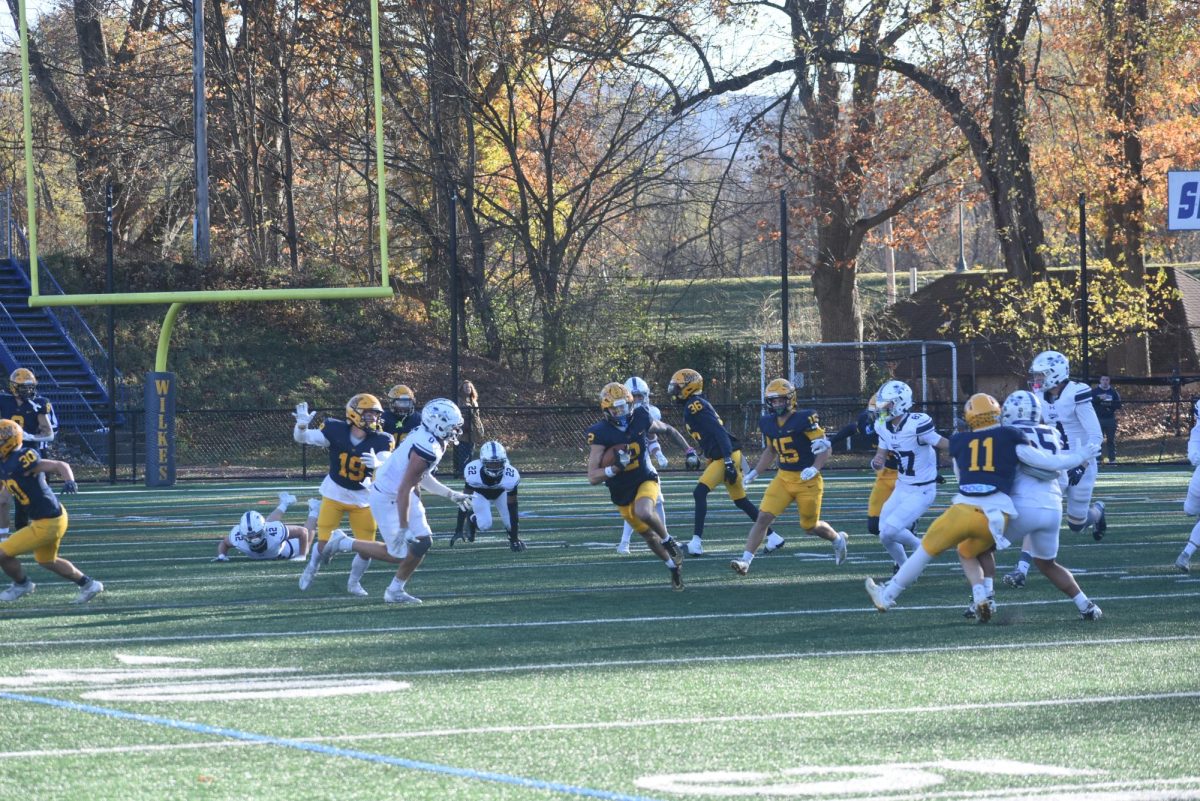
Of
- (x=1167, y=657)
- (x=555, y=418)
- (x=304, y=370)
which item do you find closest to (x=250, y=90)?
(x=304, y=370)

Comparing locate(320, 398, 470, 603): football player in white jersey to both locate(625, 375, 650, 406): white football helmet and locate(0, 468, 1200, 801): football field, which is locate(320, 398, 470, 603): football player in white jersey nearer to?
locate(0, 468, 1200, 801): football field

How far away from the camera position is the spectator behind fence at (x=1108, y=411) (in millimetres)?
24522

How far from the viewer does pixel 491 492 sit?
16406 millimetres

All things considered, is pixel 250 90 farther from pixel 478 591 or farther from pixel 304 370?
pixel 478 591

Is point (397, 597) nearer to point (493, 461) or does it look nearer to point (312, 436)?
point (312, 436)

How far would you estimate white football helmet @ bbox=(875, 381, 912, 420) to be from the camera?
514 inches

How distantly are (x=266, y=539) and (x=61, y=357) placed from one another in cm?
1987

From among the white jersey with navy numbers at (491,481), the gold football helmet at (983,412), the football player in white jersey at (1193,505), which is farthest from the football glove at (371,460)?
the football player in white jersey at (1193,505)

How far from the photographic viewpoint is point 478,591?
41.1ft

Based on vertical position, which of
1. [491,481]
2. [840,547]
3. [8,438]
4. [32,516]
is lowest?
[840,547]

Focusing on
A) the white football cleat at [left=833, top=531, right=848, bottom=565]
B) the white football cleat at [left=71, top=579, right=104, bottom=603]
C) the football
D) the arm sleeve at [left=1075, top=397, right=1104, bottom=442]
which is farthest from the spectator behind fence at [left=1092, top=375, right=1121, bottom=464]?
the white football cleat at [left=71, top=579, right=104, bottom=603]

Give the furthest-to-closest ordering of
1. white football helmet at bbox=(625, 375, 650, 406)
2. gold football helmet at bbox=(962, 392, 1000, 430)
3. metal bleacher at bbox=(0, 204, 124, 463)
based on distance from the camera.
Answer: metal bleacher at bbox=(0, 204, 124, 463)
white football helmet at bbox=(625, 375, 650, 406)
gold football helmet at bbox=(962, 392, 1000, 430)

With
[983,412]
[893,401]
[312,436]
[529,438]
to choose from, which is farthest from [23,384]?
[529,438]

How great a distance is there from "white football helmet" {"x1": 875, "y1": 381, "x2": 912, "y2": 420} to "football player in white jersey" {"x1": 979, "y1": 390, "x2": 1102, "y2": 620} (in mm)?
2504
